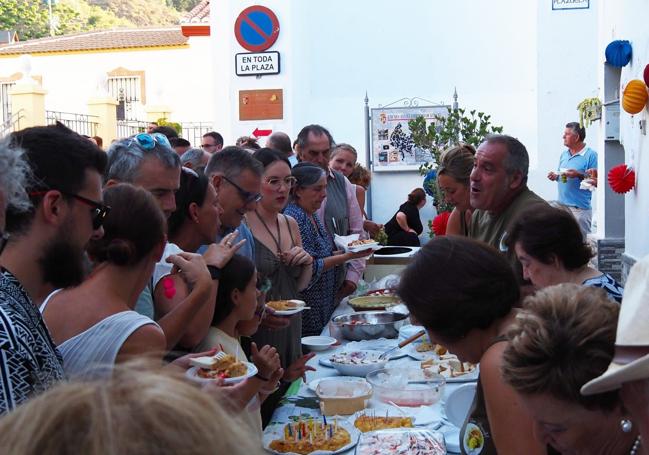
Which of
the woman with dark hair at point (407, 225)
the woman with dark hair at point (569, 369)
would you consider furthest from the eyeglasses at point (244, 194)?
the woman with dark hair at point (407, 225)

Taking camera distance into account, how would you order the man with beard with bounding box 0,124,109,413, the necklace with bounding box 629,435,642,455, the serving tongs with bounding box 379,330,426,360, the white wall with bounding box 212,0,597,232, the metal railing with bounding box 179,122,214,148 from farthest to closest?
the metal railing with bounding box 179,122,214,148, the white wall with bounding box 212,0,597,232, the serving tongs with bounding box 379,330,426,360, the necklace with bounding box 629,435,642,455, the man with beard with bounding box 0,124,109,413

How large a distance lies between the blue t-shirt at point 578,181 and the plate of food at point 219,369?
8.20 meters

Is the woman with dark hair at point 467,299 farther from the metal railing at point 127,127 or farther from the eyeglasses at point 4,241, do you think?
the metal railing at point 127,127

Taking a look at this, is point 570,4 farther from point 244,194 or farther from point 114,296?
point 114,296

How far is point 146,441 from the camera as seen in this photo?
57cm

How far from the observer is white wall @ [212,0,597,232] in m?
11.8

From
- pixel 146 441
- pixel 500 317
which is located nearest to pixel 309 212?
pixel 500 317

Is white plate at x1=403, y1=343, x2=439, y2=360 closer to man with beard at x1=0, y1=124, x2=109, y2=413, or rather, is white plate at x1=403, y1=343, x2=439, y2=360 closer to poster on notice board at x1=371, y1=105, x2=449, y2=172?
man with beard at x1=0, y1=124, x2=109, y2=413

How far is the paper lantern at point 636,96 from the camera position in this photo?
18.9ft

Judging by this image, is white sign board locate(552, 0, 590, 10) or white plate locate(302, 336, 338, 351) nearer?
white plate locate(302, 336, 338, 351)

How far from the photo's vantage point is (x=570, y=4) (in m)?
11.5

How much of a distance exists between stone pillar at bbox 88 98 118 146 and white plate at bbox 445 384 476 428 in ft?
56.8

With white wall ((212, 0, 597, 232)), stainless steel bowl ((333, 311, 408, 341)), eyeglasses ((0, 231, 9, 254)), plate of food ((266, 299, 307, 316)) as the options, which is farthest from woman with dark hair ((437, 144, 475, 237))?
white wall ((212, 0, 597, 232))

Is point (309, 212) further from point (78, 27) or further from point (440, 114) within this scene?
point (78, 27)
